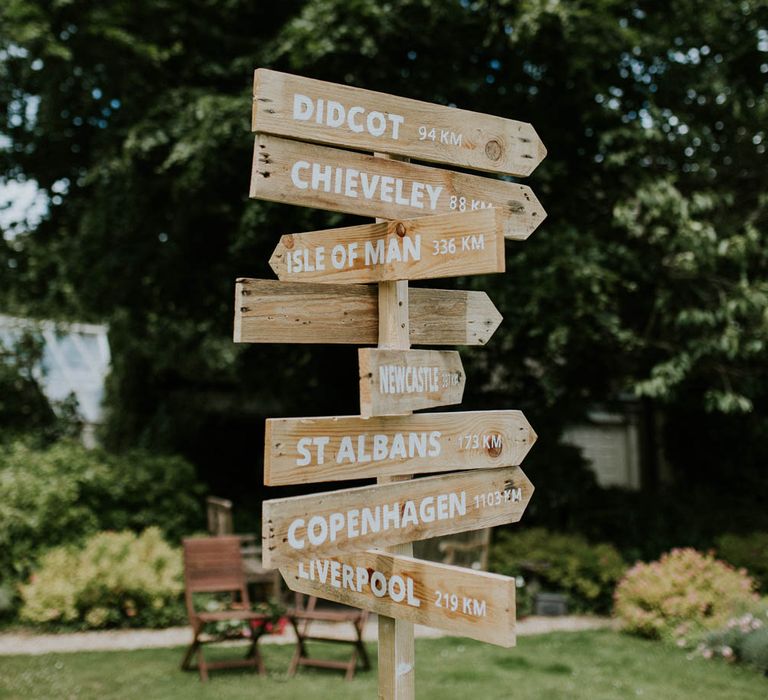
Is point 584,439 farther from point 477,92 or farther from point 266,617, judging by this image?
point 266,617

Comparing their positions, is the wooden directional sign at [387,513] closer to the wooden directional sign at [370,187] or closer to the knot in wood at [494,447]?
the knot in wood at [494,447]

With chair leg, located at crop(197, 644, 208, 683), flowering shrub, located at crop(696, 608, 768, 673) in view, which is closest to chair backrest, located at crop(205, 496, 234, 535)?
chair leg, located at crop(197, 644, 208, 683)

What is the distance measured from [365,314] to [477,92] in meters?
7.98

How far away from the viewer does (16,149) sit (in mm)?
12656

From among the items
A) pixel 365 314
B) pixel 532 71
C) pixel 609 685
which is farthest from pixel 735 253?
pixel 365 314

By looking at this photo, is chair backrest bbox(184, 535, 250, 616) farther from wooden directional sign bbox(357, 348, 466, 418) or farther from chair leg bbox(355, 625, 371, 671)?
wooden directional sign bbox(357, 348, 466, 418)

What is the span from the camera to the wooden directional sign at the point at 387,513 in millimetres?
2738

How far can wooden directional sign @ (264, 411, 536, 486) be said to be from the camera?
2.81 meters

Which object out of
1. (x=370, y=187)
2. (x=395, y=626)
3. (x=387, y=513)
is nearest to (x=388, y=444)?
(x=387, y=513)

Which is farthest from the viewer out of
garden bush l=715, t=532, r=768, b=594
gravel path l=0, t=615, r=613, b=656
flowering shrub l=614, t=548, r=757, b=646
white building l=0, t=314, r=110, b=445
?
white building l=0, t=314, r=110, b=445

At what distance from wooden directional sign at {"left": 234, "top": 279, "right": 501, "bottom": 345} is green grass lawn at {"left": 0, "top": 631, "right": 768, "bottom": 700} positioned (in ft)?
14.7

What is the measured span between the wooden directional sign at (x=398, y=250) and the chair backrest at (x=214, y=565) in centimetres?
604

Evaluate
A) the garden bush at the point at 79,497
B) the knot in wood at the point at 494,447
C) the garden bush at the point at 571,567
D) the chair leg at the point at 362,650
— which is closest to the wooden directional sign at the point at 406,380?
the knot in wood at the point at 494,447

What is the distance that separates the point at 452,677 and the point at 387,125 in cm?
586
